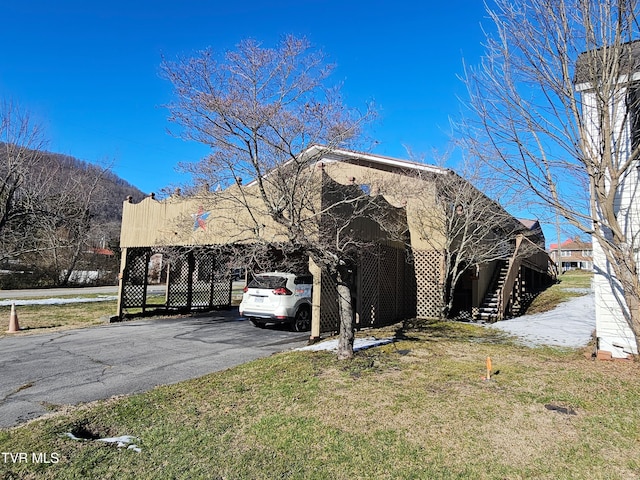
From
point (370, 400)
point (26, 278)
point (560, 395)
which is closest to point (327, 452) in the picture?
point (370, 400)

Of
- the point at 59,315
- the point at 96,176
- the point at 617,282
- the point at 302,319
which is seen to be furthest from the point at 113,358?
the point at 96,176

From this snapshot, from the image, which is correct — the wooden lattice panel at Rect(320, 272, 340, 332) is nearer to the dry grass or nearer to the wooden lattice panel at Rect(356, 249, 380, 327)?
the wooden lattice panel at Rect(356, 249, 380, 327)

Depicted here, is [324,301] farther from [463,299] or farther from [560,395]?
[463,299]

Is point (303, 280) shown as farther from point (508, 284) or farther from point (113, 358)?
point (508, 284)

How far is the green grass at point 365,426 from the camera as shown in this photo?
338 centimetres

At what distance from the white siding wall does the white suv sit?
6457 mm

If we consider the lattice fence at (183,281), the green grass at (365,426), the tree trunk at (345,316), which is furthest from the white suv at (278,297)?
the green grass at (365,426)

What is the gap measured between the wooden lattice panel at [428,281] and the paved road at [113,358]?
14.0 feet

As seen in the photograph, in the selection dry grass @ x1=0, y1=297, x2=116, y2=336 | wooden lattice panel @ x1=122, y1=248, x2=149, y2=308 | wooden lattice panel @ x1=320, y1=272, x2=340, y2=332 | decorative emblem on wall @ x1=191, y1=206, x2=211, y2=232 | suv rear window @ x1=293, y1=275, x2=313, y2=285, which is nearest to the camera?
wooden lattice panel @ x1=320, y1=272, x2=340, y2=332

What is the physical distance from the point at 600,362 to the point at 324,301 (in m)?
5.16

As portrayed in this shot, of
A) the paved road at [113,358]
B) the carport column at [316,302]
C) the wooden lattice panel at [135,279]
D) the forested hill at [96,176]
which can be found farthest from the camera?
the forested hill at [96,176]

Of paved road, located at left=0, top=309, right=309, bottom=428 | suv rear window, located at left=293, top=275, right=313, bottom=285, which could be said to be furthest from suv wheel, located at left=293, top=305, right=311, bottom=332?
suv rear window, located at left=293, top=275, right=313, bottom=285

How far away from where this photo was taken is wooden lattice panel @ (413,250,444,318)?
1248 cm

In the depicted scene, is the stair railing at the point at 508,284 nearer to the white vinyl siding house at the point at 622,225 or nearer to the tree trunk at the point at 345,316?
the white vinyl siding house at the point at 622,225
